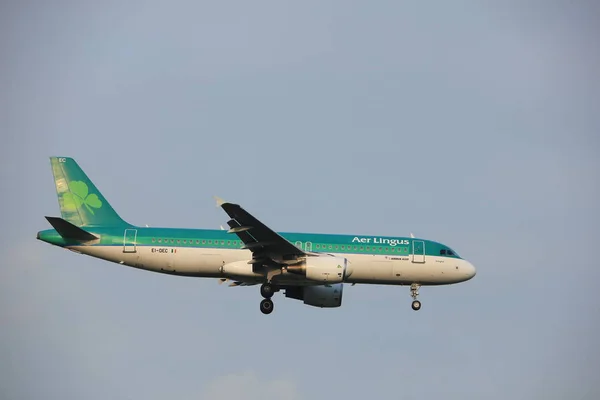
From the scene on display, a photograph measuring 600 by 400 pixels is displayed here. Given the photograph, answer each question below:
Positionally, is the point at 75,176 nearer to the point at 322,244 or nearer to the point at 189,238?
the point at 189,238

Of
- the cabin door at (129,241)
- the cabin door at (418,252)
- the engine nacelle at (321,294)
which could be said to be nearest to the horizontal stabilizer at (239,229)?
the cabin door at (129,241)

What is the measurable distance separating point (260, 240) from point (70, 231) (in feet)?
30.6

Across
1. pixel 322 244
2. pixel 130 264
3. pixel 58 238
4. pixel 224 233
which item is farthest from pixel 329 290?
pixel 58 238

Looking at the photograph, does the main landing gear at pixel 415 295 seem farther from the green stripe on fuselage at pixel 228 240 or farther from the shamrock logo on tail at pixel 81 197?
the shamrock logo on tail at pixel 81 197

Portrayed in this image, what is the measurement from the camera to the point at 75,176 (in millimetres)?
51500

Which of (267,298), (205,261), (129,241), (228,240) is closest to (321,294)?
(267,298)

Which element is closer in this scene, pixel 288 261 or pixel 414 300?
pixel 288 261

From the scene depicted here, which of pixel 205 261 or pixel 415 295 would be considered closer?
pixel 205 261

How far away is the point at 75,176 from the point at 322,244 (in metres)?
13.4

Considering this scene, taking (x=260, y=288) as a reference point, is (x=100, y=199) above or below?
above

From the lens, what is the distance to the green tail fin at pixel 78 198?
165ft

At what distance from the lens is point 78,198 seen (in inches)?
2002

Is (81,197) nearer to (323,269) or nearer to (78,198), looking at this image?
(78,198)

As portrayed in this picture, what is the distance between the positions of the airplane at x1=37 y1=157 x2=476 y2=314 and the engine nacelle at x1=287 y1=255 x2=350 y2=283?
0.05 meters
